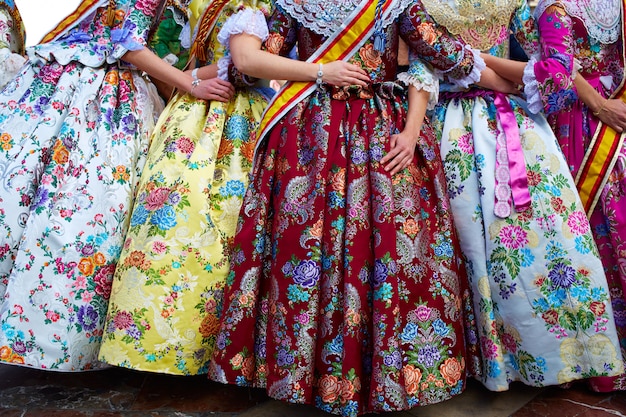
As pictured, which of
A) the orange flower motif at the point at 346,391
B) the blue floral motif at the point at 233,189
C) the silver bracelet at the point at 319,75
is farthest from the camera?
the blue floral motif at the point at 233,189

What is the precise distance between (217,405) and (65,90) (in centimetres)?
133

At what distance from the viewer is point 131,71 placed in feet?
8.20

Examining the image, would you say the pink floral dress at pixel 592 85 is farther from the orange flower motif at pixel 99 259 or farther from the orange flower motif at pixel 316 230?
the orange flower motif at pixel 99 259

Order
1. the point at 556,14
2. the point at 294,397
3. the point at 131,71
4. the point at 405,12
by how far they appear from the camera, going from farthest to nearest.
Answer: the point at 131,71, the point at 556,14, the point at 405,12, the point at 294,397

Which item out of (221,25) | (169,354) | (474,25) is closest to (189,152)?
(221,25)

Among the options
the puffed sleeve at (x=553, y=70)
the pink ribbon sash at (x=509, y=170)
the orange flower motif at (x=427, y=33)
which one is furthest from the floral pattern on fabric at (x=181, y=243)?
the puffed sleeve at (x=553, y=70)

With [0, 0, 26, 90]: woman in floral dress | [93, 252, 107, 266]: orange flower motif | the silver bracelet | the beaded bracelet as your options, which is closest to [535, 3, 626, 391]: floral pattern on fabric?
the silver bracelet

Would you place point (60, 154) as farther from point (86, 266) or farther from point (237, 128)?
point (237, 128)

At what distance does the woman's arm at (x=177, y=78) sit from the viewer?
231 cm

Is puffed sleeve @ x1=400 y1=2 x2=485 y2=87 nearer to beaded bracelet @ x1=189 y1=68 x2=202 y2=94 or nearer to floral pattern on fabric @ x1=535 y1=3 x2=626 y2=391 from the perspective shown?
floral pattern on fabric @ x1=535 y1=3 x2=626 y2=391

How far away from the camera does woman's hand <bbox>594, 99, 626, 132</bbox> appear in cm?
223

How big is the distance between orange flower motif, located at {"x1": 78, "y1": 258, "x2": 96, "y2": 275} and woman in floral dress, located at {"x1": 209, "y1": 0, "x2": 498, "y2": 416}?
1.59 feet

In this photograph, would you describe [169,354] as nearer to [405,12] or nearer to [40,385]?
[40,385]

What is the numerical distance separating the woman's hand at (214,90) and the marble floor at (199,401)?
105cm
